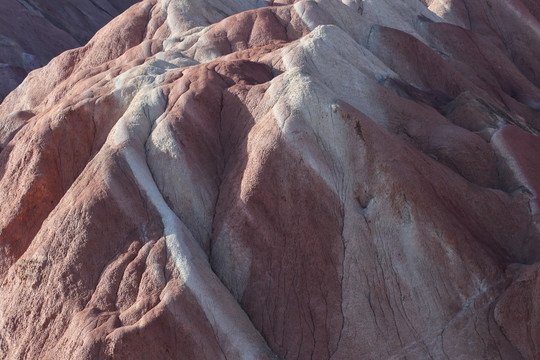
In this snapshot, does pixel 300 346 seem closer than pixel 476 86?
Yes

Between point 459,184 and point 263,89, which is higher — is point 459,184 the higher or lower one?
the lower one

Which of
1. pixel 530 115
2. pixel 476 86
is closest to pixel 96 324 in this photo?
pixel 476 86

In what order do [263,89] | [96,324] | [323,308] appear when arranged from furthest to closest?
[263,89]
[323,308]
[96,324]

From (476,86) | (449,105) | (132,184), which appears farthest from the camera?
(476,86)

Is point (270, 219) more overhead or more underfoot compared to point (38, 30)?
more overhead

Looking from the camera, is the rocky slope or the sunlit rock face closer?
the sunlit rock face

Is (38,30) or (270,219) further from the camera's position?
(38,30)

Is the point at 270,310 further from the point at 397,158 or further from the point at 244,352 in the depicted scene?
the point at 397,158
